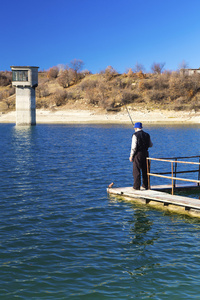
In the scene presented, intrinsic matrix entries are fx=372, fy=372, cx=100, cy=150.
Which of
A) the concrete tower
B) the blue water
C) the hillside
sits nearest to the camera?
the blue water

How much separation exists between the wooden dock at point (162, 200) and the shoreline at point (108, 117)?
6528 centimetres

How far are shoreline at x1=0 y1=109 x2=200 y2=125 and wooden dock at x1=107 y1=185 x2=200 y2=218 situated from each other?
214 ft

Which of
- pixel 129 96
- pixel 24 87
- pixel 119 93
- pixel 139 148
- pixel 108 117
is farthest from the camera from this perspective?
pixel 119 93

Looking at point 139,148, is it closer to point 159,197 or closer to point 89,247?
point 159,197

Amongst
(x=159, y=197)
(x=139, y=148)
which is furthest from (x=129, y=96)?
(x=159, y=197)

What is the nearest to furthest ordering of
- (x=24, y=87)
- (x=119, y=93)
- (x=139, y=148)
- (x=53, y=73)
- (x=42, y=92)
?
(x=139, y=148)
(x=24, y=87)
(x=119, y=93)
(x=42, y=92)
(x=53, y=73)

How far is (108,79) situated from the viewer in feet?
382

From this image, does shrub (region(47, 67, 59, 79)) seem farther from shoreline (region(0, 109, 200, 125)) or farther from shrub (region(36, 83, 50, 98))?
shoreline (region(0, 109, 200, 125))

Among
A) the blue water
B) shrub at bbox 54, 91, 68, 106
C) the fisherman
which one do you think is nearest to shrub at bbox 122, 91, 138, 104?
shrub at bbox 54, 91, 68, 106

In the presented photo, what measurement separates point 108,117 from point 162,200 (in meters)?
74.9

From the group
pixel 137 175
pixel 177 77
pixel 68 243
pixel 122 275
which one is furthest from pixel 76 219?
pixel 177 77

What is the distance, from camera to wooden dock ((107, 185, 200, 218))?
11.8 m

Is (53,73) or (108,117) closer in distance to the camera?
(108,117)

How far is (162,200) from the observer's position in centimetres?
1236
